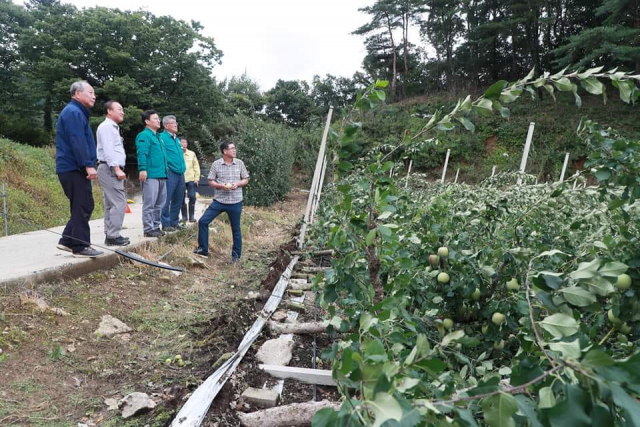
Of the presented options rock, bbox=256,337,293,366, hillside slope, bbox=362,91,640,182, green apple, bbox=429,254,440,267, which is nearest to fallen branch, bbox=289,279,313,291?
rock, bbox=256,337,293,366

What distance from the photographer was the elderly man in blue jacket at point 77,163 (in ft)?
12.8

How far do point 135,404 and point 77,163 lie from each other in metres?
2.77

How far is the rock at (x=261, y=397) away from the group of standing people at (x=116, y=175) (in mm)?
2847

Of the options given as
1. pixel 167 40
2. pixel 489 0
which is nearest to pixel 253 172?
pixel 167 40

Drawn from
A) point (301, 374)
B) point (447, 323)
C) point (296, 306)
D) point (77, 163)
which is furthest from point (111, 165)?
point (447, 323)

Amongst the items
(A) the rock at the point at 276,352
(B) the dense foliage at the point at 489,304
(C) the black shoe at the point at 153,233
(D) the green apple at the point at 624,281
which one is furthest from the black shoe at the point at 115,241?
(D) the green apple at the point at 624,281

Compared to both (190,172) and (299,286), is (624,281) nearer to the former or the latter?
(299,286)

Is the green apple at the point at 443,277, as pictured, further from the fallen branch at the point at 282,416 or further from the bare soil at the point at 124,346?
the bare soil at the point at 124,346

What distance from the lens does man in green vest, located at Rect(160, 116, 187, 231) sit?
6.01m

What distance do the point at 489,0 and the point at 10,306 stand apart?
1135 inches

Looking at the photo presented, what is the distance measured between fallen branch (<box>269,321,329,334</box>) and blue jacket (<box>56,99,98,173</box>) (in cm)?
250

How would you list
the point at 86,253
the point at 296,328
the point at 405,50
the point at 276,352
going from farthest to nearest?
the point at 405,50, the point at 86,253, the point at 296,328, the point at 276,352

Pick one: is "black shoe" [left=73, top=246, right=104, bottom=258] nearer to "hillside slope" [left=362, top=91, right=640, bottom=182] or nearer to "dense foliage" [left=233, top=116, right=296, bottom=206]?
"dense foliage" [left=233, top=116, right=296, bottom=206]

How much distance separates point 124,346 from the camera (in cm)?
299
